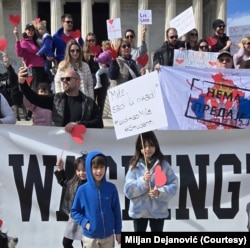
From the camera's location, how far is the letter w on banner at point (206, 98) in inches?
345

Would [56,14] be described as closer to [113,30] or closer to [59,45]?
[113,30]

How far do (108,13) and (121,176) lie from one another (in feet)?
155

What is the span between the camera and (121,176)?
7246 millimetres

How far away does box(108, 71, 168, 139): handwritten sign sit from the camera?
630 centimetres

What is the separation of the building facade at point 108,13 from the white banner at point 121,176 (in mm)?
40006

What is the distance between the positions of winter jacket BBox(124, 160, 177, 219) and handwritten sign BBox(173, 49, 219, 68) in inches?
204

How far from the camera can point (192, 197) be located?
23.7 feet

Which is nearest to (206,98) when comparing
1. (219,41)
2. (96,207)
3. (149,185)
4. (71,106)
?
(71,106)

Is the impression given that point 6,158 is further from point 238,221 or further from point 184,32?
point 184,32

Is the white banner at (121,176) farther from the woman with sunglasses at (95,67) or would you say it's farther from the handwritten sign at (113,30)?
the handwritten sign at (113,30)

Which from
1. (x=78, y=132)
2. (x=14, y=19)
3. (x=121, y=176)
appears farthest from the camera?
(x=14, y=19)

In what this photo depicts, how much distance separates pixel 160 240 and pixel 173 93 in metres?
4.85

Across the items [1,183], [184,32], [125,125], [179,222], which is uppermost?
[184,32]

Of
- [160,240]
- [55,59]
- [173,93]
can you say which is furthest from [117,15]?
[160,240]
